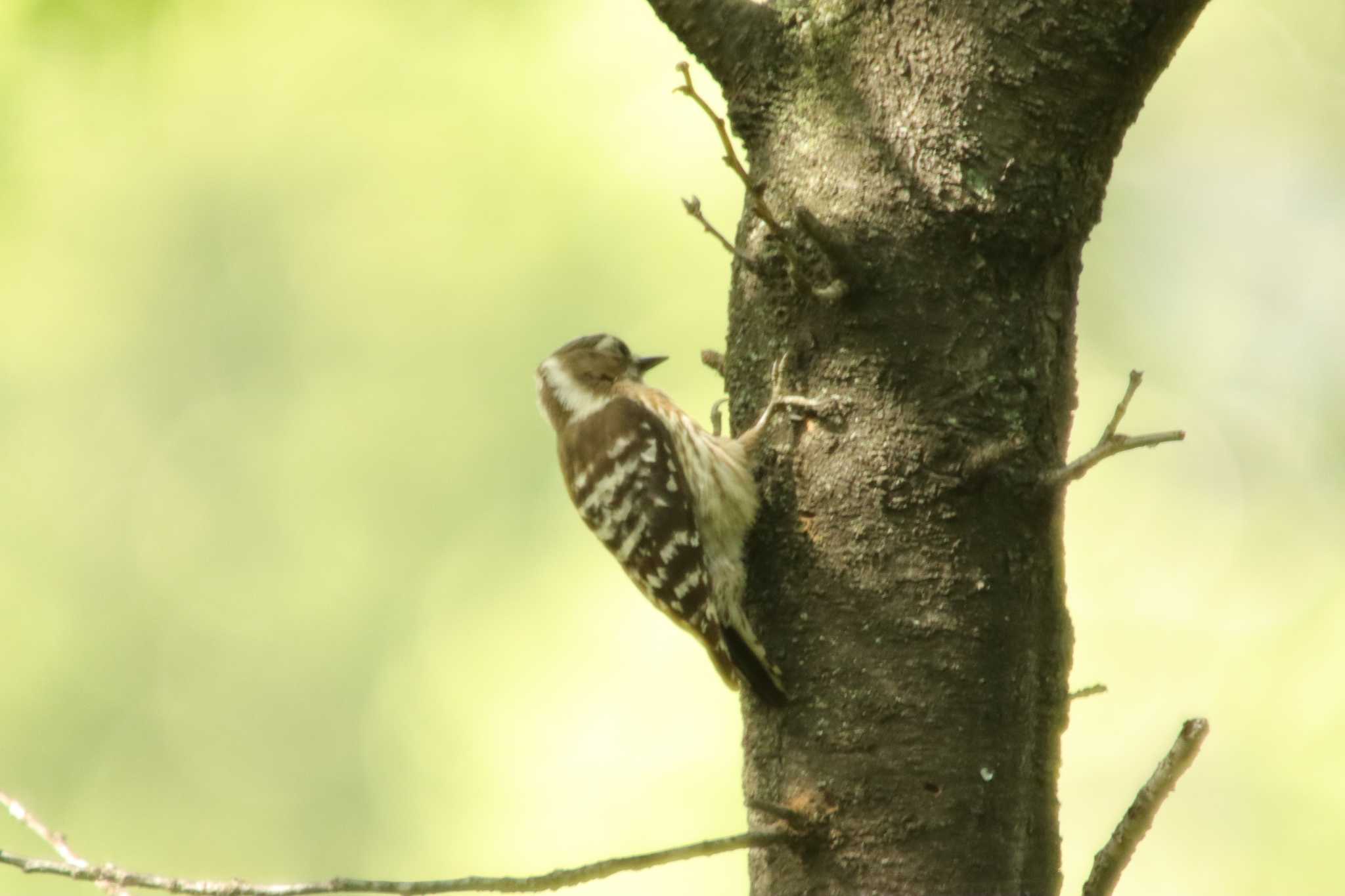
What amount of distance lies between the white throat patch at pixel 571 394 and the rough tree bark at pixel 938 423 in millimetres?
1641

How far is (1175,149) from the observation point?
9.37 m

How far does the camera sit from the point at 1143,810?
199 centimetres

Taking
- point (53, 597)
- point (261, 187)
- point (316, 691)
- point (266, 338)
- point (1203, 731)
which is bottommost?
point (1203, 731)

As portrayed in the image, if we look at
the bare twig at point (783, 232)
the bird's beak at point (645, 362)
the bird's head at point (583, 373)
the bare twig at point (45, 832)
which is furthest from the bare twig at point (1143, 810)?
the bird's beak at point (645, 362)

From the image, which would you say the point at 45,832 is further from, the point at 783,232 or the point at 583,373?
the point at 583,373

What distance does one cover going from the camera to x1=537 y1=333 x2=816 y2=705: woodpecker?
2898 mm

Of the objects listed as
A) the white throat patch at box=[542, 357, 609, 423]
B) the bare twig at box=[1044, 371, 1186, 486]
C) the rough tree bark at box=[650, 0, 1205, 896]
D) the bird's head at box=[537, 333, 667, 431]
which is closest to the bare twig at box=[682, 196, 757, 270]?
the rough tree bark at box=[650, 0, 1205, 896]

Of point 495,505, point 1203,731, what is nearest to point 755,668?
point 1203,731

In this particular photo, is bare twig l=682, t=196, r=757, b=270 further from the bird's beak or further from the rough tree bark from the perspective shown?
the bird's beak

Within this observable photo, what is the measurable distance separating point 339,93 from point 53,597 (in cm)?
387

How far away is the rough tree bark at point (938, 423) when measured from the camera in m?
2.34

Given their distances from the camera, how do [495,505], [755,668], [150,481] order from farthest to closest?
[150,481] → [495,505] → [755,668]

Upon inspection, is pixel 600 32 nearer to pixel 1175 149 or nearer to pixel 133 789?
pixel 1175 149

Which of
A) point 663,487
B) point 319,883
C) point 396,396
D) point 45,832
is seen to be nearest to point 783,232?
point 319,883
